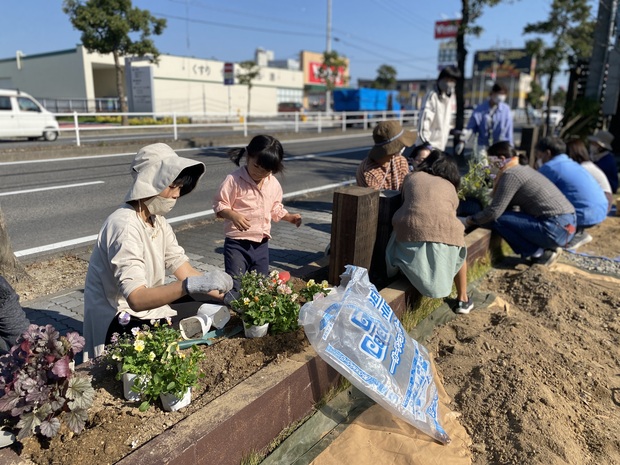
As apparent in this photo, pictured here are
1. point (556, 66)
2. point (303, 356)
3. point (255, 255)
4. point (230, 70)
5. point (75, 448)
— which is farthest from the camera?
point (230, 70)

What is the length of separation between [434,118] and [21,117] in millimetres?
14402

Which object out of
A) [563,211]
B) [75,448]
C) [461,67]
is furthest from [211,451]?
[461,67]

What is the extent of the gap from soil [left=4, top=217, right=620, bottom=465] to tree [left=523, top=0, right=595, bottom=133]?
14790 mm

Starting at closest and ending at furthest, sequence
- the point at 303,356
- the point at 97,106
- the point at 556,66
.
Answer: the point at 303,356
the point at 556,66
the point at 97,106

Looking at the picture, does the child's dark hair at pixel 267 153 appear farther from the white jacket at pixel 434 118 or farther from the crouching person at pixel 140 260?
the white jacket at pixel 434 118

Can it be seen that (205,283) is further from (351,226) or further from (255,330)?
(351,226)

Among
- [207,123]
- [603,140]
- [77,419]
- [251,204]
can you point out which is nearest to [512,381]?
[251,204]

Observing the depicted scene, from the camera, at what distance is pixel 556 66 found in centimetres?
1784

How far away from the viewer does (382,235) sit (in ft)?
12.3

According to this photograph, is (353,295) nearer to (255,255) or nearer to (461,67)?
(255,255)

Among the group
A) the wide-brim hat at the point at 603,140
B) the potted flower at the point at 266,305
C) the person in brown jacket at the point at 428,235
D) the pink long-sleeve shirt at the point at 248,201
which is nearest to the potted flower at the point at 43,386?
the potted flower at the point at 266,305

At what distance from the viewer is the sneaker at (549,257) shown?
4844mm

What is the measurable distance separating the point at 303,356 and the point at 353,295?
40cm

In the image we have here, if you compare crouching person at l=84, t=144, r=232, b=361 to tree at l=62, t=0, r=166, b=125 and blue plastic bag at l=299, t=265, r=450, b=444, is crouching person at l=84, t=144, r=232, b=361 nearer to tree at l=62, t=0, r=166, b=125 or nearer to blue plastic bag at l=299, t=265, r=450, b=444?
blue plastic bag at l=299, t=265, r=450, b=444
